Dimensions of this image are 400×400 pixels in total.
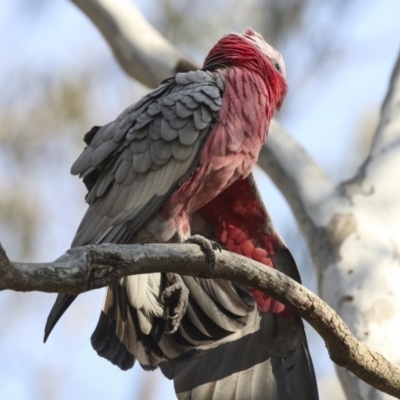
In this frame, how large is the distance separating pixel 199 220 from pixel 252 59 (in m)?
0.92

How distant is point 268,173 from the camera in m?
5.30

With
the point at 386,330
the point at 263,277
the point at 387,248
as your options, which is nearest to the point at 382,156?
the point at 387,248

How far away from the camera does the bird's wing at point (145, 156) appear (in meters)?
3.98

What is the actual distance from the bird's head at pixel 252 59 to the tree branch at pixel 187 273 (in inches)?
55.3

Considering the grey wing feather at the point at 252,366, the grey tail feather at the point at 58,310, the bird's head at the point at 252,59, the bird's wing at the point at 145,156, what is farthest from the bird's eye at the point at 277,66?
the grey tail feather at the point at 58,310

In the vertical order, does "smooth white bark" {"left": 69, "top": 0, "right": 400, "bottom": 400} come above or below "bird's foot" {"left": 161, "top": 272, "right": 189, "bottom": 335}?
above

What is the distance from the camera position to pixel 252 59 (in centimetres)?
444

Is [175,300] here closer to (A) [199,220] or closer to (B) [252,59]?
(A) [199,220]

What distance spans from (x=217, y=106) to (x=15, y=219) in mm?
6086

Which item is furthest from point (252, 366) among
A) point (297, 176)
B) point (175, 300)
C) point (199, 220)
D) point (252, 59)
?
point (252, 59)

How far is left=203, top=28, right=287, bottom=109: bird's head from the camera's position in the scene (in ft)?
14.5

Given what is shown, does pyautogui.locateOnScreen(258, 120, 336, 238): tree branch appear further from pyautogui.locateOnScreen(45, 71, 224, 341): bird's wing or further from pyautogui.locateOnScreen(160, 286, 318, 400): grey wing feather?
pyautogui.locateOnScreen(45, 71, 224, 341): bird's wing

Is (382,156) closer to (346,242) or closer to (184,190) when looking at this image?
(346,242)

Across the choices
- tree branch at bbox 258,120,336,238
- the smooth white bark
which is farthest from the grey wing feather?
tree branch at bbox 258,120,336,238
